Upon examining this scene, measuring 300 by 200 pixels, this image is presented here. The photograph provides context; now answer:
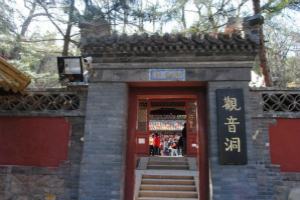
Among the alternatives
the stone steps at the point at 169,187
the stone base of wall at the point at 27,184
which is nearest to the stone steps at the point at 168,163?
the stone steps at the point at 169,187

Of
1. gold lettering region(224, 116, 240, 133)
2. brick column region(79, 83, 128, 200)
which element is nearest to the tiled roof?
brick column region(79, 83, 128, 200)

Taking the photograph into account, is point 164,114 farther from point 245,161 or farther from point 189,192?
point 245,161

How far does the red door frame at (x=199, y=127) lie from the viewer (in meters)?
4.87

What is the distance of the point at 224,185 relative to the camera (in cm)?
434

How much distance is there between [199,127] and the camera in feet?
16.4

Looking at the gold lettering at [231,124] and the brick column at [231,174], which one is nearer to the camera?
the brick column at [231,174]

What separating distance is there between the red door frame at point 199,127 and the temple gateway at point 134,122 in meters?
0.02

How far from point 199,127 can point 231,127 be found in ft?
2.31

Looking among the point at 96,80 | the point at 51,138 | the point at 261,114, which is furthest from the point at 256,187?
the point at 51,138

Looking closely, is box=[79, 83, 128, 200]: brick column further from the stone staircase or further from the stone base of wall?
the stone staircase

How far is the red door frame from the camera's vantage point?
487 centimetres

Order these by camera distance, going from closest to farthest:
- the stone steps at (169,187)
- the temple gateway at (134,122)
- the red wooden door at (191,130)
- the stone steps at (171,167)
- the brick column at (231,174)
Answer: the brick column at (231,174) → the temple gateway at (134,122) → the stone steps at (169,187) → the stone steps at (171,167) → the red wooden door at (191,130)

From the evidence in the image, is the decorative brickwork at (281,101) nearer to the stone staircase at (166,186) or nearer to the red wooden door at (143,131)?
the stone staircase at (166,186)

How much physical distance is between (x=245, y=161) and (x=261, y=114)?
1.04 meters
